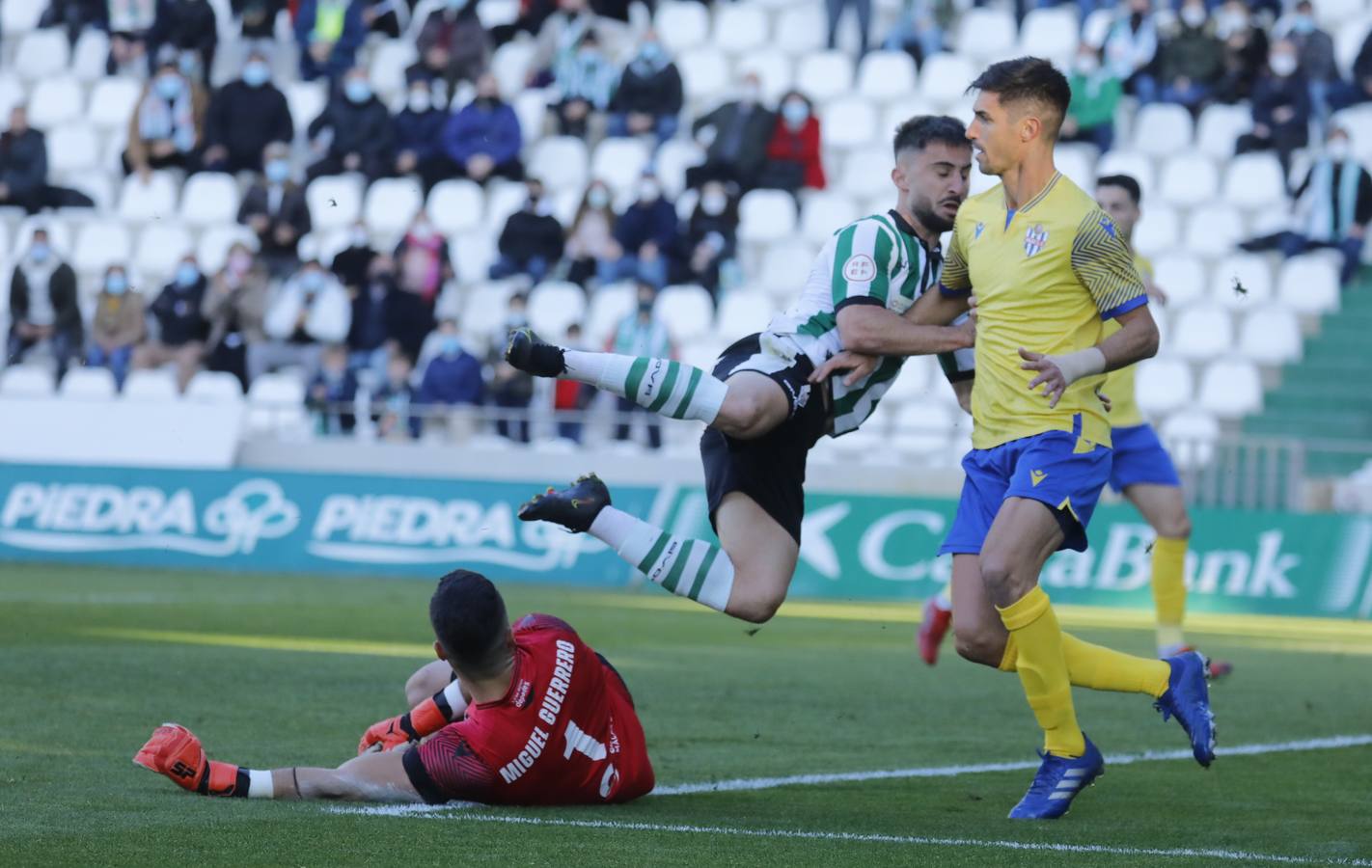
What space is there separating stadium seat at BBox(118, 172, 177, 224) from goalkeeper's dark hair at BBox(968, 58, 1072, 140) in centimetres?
1809

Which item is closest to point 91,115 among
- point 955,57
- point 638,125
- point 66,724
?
point 638,125

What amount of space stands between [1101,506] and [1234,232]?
17.3 feet

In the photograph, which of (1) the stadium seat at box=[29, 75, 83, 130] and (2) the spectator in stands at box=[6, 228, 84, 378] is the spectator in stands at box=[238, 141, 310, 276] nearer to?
(2) the spectator in stands at box=[6, 228, 84, 378]

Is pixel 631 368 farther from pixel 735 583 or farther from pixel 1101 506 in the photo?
pixel 1101 506

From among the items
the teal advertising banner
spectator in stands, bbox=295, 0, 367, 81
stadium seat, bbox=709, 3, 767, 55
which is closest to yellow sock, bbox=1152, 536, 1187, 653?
the teal advertising banner

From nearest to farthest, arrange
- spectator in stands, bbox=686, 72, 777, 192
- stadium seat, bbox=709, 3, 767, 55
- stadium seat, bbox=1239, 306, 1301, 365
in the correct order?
stadium seat, bbox=1239, 306, 1301, 365, spectator in stands, bbox=686, 72, 777, 192, stadium seat, bbox=709, 3, 767, 55

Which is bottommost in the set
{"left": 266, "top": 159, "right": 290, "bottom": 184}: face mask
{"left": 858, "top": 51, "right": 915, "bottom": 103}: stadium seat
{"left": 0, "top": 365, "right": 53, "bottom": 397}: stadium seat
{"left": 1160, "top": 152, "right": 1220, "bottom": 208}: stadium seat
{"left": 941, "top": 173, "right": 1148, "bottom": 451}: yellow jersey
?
{"left": 0, "top": 365, "right": 53, "bottom": 397}: stadium seat

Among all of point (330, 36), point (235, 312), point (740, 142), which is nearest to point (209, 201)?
point (330, 36)

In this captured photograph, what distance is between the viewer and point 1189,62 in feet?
72.8

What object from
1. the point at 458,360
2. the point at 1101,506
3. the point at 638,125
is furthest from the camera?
the point at 638,125

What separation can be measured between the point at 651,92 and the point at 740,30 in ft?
6.66

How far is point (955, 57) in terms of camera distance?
23266mm

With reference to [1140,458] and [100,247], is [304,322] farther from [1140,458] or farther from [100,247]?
[1140,458]

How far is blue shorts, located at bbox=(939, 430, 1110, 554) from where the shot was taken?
21.6 feet
